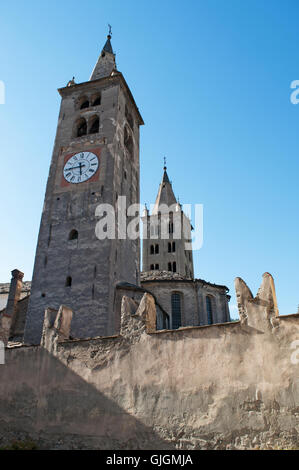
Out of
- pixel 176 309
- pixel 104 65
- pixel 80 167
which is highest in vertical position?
pixel 104 65

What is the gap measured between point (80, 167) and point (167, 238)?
28.8 meters

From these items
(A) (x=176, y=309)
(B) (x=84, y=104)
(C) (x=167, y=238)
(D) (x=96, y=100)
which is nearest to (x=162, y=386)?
(A) (x=176, y=309)

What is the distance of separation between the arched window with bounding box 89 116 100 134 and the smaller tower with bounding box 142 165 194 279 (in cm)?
2581

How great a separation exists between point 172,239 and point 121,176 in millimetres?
27813

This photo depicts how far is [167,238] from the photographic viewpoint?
172 feet

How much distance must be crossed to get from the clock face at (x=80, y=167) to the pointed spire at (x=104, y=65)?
8760 mm

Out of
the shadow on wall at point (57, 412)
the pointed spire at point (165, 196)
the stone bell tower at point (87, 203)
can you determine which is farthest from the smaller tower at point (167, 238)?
the shadow on wall at point (57, 412)

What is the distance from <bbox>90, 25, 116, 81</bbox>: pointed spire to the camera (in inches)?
1205

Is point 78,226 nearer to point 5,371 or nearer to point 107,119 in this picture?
point 107,119

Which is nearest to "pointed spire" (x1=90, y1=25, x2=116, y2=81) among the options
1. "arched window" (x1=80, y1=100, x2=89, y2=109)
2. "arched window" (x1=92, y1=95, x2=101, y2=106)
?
"arched window" (x1=92, y1=95, x2=101, y2=106)

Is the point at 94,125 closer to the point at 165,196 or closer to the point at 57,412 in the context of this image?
the point at 57,412

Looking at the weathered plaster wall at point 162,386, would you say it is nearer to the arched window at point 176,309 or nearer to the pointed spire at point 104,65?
the arched window at point 176,309

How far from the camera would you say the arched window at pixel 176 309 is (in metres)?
30.0
